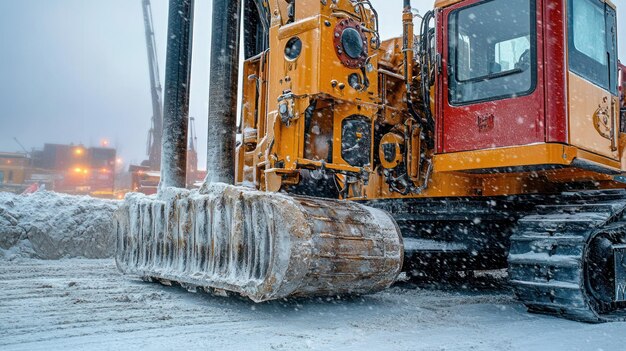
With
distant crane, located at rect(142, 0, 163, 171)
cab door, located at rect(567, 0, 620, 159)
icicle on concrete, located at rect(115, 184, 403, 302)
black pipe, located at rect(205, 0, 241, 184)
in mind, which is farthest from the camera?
distant crane, located at rect(142, 0, 163, 171)

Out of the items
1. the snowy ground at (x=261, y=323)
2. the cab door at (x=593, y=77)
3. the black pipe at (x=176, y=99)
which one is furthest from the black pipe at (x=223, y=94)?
the cab door at (x=593, y=77)

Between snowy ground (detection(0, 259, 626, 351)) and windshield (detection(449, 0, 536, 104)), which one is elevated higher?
windshield (detection(449, 0, 536, 104))

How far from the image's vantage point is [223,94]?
5.84 meters

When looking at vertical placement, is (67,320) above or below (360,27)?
below

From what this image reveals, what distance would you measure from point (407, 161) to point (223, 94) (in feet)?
6.38

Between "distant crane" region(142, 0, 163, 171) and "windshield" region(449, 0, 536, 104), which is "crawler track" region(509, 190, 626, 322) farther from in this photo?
"distant crane" region(142, 0, 163, 171)

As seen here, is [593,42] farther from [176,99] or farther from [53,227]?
[53,227]

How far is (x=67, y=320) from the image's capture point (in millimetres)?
3432

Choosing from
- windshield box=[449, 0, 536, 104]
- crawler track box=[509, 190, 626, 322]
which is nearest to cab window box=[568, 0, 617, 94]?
windshield box=[449, 0, 536, 104]

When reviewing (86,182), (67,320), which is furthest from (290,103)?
(86,182)

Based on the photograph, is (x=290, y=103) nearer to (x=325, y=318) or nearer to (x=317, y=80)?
(x=317, y=80)

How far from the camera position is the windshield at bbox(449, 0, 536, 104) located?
438 centimetres

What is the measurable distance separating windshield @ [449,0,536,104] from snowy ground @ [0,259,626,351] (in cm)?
167

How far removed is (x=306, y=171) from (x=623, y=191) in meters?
2.47
